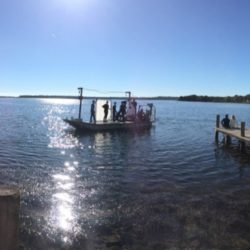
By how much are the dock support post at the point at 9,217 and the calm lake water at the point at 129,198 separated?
17.6 ft

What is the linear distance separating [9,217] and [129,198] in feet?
31.6

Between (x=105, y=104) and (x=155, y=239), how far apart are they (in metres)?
32.5

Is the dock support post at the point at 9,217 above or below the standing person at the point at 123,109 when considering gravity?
below

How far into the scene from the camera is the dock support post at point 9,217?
3629 millimetres

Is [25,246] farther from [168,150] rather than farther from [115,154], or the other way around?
[168,150]

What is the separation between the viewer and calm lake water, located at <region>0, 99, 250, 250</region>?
9.51m

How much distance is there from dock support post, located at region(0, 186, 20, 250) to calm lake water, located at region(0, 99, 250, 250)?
5.38 meters

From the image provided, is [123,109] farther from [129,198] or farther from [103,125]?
[129,198]

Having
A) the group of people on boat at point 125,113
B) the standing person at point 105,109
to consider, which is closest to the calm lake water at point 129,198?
the standing person at point 105,109

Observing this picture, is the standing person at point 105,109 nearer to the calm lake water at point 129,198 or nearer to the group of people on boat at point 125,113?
the group of people on boat at point 125,113

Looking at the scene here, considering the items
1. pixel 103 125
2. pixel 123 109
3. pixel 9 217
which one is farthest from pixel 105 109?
pixel 9 217

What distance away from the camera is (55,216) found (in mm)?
11000

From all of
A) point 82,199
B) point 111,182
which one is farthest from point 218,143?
point 82,199

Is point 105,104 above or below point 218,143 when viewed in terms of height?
above
